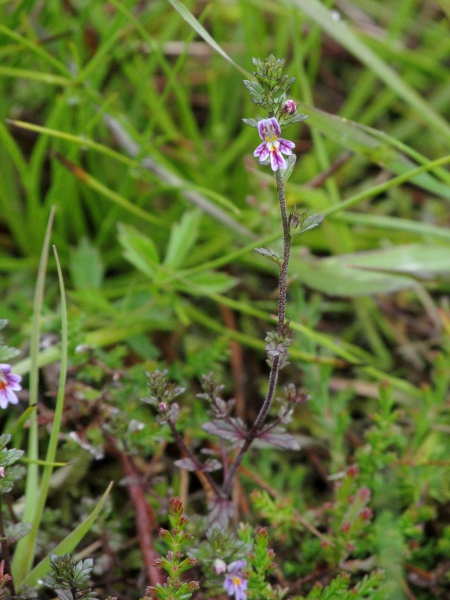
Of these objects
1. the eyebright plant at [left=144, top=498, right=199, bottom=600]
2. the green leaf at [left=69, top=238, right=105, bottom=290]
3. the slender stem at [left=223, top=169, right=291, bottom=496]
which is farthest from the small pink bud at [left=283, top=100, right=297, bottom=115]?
the green leaf at [left=69, top=238, right=105, bottom=290]

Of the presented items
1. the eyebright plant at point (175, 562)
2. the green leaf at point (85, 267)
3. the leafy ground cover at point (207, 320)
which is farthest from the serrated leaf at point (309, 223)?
the green leaf at point (85, 267)

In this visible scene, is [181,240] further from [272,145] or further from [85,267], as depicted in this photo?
[272,145]

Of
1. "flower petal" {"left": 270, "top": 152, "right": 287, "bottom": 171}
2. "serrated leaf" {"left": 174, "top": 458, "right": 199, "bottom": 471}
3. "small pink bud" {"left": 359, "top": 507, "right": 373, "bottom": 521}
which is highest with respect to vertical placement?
"flower petal" {"left": 270, "top": 152, "right": 287, "bottom": 171}

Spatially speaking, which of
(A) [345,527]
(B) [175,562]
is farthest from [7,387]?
(A) [345,527]

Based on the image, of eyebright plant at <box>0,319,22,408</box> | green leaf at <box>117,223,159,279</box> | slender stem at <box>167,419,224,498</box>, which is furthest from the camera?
green leaf at <box>117,223,159,279</box>

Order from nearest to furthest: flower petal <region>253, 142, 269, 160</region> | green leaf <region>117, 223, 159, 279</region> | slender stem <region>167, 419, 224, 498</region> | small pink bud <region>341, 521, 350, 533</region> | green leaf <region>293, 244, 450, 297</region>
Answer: flower petal <region>253, 142, 269, 160</region> → slender stem <region>167, 419, 224, 498</region> → small pink bud <region>341, 521, 350, 533</region> → green leaf <region>117, 223, 159, 279</region> → green leaf <region>293, 244, 450, 297</region>

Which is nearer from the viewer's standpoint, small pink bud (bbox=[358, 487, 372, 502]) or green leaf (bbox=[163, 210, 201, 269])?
small pink bud (bbox=[358, 487, 372, 502])

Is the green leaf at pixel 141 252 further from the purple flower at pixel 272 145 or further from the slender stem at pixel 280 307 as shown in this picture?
the purple flower at pixel 272 145

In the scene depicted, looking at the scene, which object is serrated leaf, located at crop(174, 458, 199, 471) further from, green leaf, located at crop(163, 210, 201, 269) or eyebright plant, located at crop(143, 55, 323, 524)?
green leaf, located at crop(163, 210, 201, 269)
